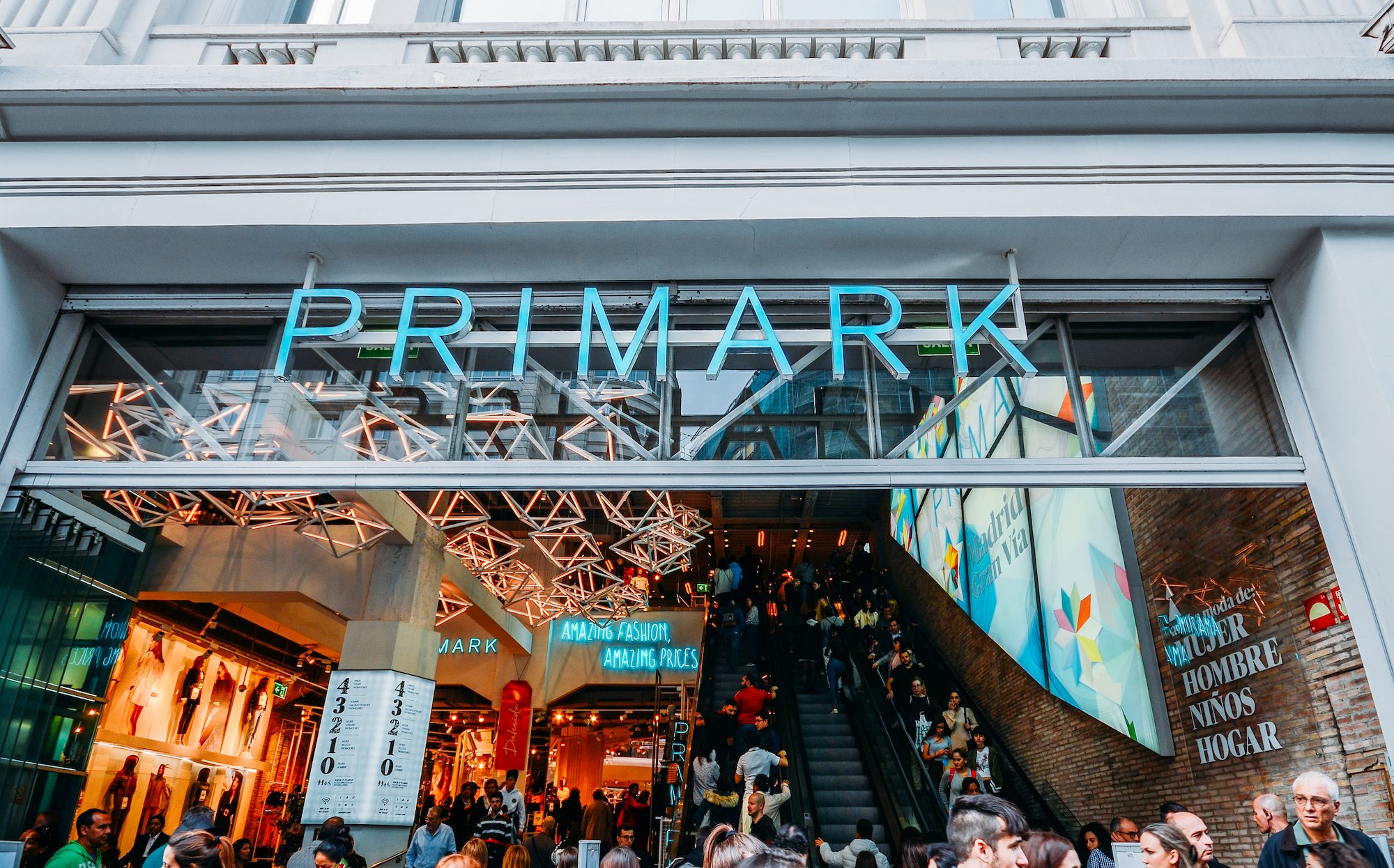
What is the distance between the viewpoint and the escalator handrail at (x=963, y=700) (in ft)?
33.2

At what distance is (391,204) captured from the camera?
5578 millimetres

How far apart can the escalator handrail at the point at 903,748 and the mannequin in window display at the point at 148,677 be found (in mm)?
11633

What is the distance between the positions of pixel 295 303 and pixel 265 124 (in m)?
1.20

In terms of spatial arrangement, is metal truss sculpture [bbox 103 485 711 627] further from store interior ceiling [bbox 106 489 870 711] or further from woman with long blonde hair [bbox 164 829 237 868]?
woman with long blonde hair [bbox 164 829 237 868]

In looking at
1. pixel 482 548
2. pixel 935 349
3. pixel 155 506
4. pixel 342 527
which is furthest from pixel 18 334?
pixel 482 548

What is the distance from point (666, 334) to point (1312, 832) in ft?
14.5

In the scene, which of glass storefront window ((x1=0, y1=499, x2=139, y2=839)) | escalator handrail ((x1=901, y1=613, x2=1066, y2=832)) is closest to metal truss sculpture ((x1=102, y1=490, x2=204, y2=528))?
glass storefront window ((x1=0, y1=499, x2=139, y2=839))

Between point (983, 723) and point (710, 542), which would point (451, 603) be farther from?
point (983, 723)

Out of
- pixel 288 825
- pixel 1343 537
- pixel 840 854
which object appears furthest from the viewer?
pixel 288 825

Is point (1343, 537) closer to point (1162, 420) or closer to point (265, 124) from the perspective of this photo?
point (1162, 420)

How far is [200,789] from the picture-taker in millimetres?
15797

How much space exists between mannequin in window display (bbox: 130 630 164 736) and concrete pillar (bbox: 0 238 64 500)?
10098 millimetres

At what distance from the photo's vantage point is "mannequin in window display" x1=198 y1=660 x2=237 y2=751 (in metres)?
16.2

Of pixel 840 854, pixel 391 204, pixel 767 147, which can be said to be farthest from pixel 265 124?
pixel 840 854
